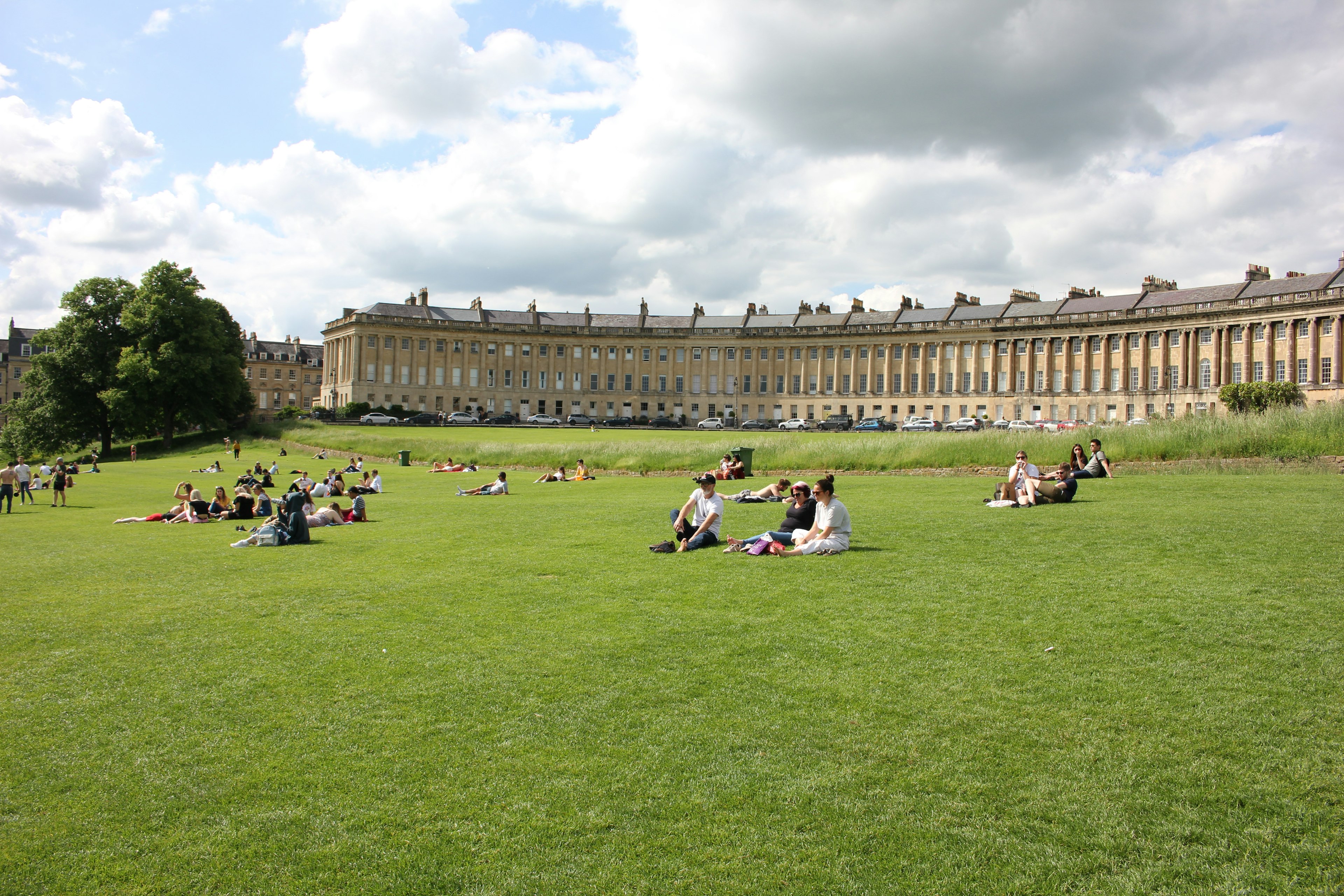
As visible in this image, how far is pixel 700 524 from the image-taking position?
13406mm

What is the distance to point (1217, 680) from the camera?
21.4 feet

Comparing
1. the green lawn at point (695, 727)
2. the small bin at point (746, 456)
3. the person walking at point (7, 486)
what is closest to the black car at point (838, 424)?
the small bin at point (746, 456)

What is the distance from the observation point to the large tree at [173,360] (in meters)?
59.1

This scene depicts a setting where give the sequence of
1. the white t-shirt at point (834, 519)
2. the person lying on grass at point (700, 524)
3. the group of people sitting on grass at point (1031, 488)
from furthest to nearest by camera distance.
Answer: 1. the group of people sitting on grass at point (1031, 488)
2. the person lying on grass at point (700, 524)
3. the white t-shirt at point (834, 519)

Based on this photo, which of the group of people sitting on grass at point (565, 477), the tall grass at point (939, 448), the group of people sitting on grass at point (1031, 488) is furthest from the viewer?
the group of people sitting on grass at point (565, 477)

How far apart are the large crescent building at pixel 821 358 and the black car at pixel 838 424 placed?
20039mm

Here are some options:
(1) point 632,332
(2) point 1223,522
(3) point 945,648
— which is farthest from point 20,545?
(1) point 632,332

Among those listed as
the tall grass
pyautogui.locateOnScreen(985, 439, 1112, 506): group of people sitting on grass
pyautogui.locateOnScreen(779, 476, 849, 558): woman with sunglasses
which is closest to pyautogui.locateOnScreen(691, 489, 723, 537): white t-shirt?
pyautogui.locateOnScreen(779, 476, 849, 558): woman with sunglasses

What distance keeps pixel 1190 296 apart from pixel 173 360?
9468 cm

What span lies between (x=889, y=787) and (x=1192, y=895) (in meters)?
1.65

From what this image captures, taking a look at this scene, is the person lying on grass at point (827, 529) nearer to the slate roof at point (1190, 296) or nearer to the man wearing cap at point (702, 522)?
the man wearing cap at point (702, 522)

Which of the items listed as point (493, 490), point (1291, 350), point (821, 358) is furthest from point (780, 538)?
point (821, 358)

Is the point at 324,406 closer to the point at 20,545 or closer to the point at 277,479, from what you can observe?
the point at 277,479

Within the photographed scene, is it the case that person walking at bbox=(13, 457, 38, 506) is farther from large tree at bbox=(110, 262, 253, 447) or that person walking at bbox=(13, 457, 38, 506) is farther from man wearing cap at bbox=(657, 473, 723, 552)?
large tree at bbox=(110, 262, 253, 447)
